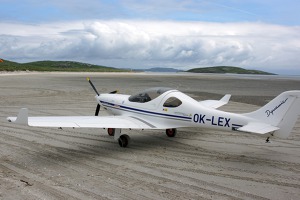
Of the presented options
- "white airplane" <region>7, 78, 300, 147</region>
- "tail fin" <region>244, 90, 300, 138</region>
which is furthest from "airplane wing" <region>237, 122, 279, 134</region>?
"tail fin" <region>244, 90, 300, 138</region>

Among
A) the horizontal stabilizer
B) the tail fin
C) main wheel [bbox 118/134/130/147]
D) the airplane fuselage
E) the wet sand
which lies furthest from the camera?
main wheel [bbox 118/134/130/147]

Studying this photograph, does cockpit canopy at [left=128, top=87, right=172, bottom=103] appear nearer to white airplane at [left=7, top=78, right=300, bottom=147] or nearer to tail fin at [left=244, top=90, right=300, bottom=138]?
white airplane at [left=7, top=78, right=300, bottom=147]

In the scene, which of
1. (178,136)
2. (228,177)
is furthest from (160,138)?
(228,177)

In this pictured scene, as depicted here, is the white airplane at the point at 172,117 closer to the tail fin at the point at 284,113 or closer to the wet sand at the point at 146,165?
the tail fin at the point at 284,113

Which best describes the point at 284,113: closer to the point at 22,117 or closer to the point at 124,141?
the point at 124,141

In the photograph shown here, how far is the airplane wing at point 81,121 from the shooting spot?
8.22 m

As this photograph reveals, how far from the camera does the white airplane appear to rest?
857 cm

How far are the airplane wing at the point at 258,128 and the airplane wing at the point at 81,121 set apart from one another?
3.18 m

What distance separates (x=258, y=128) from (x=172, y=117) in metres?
3.04

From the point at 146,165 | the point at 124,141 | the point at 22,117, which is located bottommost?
the point at 146,165

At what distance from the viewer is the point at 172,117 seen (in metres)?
10.7

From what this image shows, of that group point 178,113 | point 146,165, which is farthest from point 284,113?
point 146,165

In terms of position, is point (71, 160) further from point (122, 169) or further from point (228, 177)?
point (228, 177)

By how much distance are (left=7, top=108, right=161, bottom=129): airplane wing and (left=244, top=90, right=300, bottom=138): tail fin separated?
3742 millimetres
